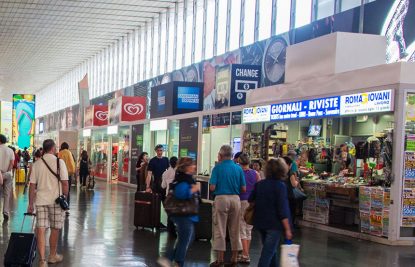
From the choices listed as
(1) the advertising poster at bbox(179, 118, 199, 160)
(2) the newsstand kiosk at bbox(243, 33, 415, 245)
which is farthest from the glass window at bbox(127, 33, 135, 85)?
(2) the newsstand kiosk at bbox(243, 33, 415, 245)

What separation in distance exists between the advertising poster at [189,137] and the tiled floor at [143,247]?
5546mm

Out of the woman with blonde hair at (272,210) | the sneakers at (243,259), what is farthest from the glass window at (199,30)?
the woman with blonde hair at (272,210)

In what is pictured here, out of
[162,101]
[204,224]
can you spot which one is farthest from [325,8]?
[204,224]

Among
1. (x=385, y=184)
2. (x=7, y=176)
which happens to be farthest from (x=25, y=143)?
(x=385, y=184)

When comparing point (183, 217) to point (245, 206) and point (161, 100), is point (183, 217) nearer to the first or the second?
point (245, 206)

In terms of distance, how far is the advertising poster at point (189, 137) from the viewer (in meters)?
17.7

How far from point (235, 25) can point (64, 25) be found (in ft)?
40.3

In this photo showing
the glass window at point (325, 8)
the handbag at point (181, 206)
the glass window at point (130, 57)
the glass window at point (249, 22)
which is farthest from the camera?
the glass window at point (130, 57)

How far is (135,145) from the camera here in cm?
2467

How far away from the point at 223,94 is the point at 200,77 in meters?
9.21

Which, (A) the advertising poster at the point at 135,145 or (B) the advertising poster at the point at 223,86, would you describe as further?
(A) the advertising poster at the point at 135,145

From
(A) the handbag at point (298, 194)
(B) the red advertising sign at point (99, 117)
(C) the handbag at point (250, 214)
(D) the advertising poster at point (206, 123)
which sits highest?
(B) the red advertising sign at point (99, 117)

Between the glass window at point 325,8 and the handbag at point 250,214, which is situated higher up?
the glass window at point 325,8

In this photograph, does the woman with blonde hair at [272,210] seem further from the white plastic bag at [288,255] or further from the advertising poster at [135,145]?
the advertising poster at [135,145]
